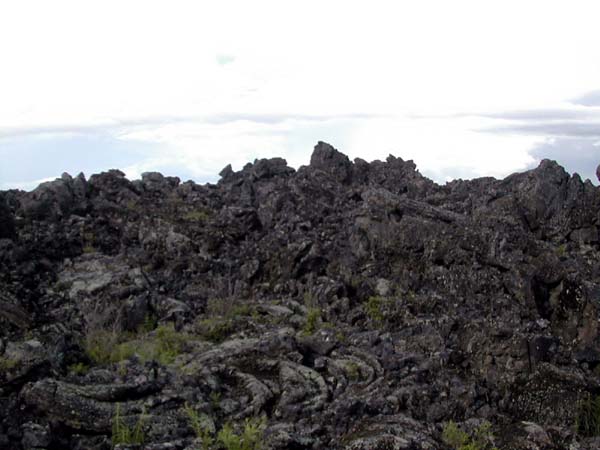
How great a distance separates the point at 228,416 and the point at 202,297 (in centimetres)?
541

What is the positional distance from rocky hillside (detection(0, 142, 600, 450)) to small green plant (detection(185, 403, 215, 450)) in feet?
0.11

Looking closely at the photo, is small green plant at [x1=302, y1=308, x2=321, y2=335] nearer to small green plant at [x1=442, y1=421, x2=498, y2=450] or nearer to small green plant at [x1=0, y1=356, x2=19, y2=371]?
small green plant at [x1=442, y1=421, x2=498, y2=450]

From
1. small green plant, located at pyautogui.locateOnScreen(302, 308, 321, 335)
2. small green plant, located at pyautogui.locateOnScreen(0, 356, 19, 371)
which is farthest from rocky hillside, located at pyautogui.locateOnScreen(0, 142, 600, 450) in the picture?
small green plant, located at pyautogui.locateOnScreen(302, 308, 321, 335)

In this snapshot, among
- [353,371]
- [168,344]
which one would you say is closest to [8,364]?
[168,344]

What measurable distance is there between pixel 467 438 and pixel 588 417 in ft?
8.03

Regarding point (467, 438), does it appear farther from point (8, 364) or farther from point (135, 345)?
point (8, 364)

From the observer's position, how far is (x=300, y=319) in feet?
45.0

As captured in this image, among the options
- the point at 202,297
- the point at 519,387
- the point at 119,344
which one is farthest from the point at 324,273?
the point at 519,387

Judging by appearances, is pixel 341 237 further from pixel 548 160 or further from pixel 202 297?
pixel 548 160

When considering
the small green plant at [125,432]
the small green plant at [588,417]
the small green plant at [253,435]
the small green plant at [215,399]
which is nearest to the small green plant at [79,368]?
the small green plant at [125,432]

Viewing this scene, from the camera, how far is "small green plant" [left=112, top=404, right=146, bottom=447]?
9.49 m

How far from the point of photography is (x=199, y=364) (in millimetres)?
11766

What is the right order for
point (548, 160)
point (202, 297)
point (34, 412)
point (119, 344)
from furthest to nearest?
point (548, 160) < point (202, 297) < point (119, 344) < point (34, 412)

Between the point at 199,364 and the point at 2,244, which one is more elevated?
the point at 2,244
